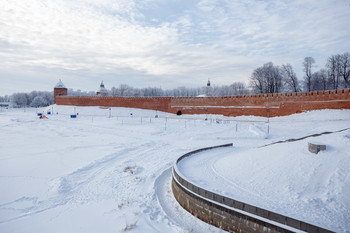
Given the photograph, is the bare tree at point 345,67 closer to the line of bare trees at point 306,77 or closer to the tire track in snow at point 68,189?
the line of bare trees at point 306,77

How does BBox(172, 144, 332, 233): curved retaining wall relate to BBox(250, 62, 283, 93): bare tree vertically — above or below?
below

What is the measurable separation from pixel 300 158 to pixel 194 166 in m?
3.46

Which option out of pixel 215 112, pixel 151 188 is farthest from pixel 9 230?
pixel 215 112

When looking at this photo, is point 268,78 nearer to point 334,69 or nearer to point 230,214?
point 334,69

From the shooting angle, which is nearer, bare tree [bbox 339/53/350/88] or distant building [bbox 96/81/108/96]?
bare tree [bbox 339/53/350/88]

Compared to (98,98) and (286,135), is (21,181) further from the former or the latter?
(98,98)

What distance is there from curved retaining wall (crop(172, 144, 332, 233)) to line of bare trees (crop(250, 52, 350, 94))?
27725mm

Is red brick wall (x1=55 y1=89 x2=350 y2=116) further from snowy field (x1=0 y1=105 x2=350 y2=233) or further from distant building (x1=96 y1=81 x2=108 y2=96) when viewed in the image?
snowy field (x1=0 y1=105 x2=350 y2=233)

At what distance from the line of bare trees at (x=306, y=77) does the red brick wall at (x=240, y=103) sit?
8.62 meters

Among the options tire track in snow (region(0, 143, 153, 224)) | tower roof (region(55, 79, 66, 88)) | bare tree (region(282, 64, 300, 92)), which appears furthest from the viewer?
tower roof (region(55, 79, 66, 88))

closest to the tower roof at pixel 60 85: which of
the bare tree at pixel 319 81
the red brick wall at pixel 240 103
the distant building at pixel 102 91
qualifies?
the red brick wall at pixel 240 103

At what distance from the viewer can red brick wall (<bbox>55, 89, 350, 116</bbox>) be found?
19.0 m

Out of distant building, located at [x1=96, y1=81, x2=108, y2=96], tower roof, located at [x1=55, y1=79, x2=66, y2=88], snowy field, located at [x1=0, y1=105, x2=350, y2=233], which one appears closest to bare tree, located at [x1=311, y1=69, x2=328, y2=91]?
snowy field, located at [x1=0, y1=105, x2=350, y2=233]

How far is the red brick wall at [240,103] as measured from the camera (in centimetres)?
1905
